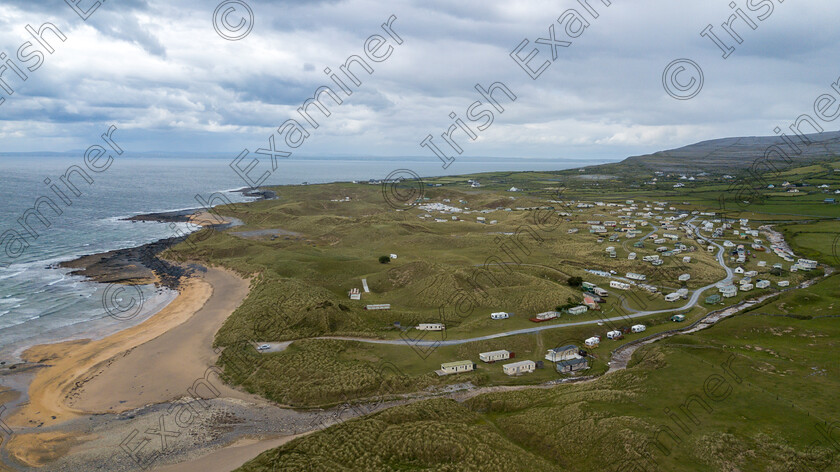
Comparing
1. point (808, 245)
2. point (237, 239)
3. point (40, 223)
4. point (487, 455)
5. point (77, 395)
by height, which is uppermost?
point (40, 223)

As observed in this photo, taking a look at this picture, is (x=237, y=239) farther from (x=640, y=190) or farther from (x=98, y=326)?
(x=640, y=190)

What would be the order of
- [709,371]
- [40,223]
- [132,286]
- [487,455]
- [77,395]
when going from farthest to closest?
[40,223], [132,286], [77,395], [709,371], [487,455]

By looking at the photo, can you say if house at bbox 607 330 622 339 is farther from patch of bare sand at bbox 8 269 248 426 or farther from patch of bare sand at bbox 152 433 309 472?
patch of bare sand at bbox 8 269 248 426

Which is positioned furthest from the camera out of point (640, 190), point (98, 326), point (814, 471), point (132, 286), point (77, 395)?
point (640, 190)

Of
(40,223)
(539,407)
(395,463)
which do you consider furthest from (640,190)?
(40,223)

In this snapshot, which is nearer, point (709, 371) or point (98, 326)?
point (709, 371)

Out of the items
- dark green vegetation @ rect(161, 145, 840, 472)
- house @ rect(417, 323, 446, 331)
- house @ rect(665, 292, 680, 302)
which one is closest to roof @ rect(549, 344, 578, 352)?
dark green vegetation @ rect(161, 145, 840, 472)
